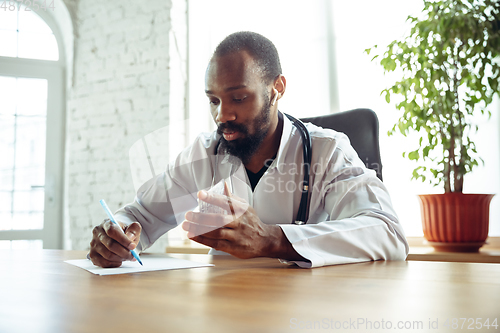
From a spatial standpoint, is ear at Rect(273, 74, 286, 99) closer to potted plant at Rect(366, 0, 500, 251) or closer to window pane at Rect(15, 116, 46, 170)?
potted plant at Rect(366, 0, 500, 251)

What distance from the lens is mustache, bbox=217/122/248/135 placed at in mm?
1283

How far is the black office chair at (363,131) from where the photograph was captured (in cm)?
132

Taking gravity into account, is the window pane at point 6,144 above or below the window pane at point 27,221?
above

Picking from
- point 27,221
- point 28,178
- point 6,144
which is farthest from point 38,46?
point 27,221

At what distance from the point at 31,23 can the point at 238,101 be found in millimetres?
2865

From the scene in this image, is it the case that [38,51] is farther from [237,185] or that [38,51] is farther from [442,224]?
[442,224]

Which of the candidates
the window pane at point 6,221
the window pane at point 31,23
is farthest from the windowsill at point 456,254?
the window pane at point 31,23

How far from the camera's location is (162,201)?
4.25ft

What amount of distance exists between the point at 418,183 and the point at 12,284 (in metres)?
2.22

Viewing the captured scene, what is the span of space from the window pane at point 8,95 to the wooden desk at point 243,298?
9.74ft

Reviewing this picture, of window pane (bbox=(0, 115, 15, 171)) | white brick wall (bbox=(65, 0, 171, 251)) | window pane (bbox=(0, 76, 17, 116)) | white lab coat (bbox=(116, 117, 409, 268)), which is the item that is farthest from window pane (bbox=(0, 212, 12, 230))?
white lab coat (bbox=(116, 117, 409, 268))

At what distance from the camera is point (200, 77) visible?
297 cm

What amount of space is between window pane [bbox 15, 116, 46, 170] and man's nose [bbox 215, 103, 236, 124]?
2.53 m

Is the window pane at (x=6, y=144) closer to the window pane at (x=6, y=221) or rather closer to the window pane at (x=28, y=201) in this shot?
the window pane at (x=28, y=201)
